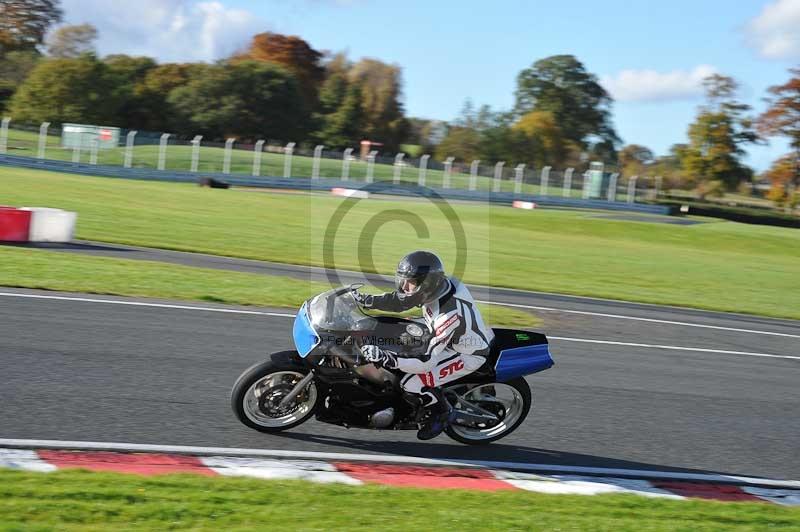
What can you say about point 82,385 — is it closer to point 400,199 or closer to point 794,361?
point 794,361

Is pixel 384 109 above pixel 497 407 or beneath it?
above

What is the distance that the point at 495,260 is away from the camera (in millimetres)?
24969

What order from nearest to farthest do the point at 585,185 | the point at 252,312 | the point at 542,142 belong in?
the point at 252,312 → the point at 585,185 → the point at 542,142

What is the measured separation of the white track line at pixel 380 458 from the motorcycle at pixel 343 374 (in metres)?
0.31

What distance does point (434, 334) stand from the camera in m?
7.10

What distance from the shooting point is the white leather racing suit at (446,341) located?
7035mm

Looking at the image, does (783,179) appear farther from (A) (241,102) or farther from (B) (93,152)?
(B) (93,152)

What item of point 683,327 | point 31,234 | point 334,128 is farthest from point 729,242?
point 334,128

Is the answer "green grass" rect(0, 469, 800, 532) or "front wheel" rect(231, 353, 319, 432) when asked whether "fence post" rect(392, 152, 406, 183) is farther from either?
"green grass" rect(0, 469, 800, 532)

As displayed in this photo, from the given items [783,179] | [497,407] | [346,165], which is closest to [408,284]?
[497,407]

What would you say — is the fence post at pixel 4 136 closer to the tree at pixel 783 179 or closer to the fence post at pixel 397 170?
the fence post at pixel 397 170

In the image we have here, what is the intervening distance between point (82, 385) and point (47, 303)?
4093 millimetres

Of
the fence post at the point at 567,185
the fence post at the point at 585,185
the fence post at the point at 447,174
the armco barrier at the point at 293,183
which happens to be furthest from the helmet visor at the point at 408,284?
the fence post at the point at 585,185

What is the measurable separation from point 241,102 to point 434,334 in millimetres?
64048
